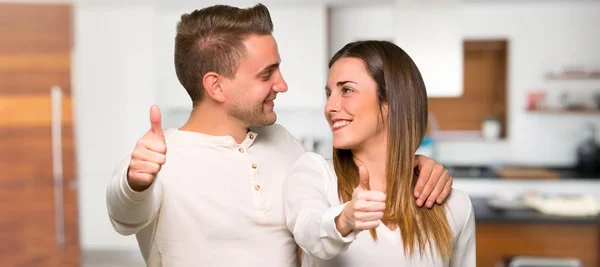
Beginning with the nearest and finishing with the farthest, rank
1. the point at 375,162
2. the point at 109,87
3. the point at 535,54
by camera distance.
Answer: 1. the point at 375,162
2. the point at 109,87
3. the point at 535,54

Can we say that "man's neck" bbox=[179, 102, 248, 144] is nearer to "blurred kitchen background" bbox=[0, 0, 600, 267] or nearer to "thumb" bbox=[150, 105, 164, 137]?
"thumb" bbox=[150, 105, 164, 137]

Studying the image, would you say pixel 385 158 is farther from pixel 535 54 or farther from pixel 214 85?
pixel 535 54

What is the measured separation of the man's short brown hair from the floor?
4.85m

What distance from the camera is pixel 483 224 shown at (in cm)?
422

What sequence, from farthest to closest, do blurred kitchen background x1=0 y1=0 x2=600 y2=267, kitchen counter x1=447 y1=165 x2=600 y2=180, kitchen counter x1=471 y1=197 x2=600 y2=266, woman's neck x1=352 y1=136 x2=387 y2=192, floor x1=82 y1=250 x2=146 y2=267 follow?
1. floor x1=82 y1=250 x2=146 y2=267
2. blurred kitchen background x1=0 y1=0 x2=600 y2=267
3. kitchen counter x1=447 y1=165 x2=600 y2=180
4. kitchen counter x1=471 y1=197 x2=600 y2=266
5. woman's neck x1=352 y1=136 x2=387 y2=192

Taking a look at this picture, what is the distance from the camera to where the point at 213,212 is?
5.32ft

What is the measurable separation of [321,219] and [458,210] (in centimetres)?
49

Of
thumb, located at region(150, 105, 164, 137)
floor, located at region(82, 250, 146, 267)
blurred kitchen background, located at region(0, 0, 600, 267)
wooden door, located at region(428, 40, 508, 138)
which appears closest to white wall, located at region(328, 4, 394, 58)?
blurred kitchen background, located at region(0, 0, 600, 267)

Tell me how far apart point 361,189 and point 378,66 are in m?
0.41

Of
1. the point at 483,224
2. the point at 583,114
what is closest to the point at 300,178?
the point at 483,224

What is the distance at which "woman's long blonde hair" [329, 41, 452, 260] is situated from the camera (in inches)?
61.1

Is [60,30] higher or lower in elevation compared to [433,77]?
higher

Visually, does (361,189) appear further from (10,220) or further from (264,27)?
(10,220)

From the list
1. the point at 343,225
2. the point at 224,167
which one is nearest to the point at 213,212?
the point at 224,167
